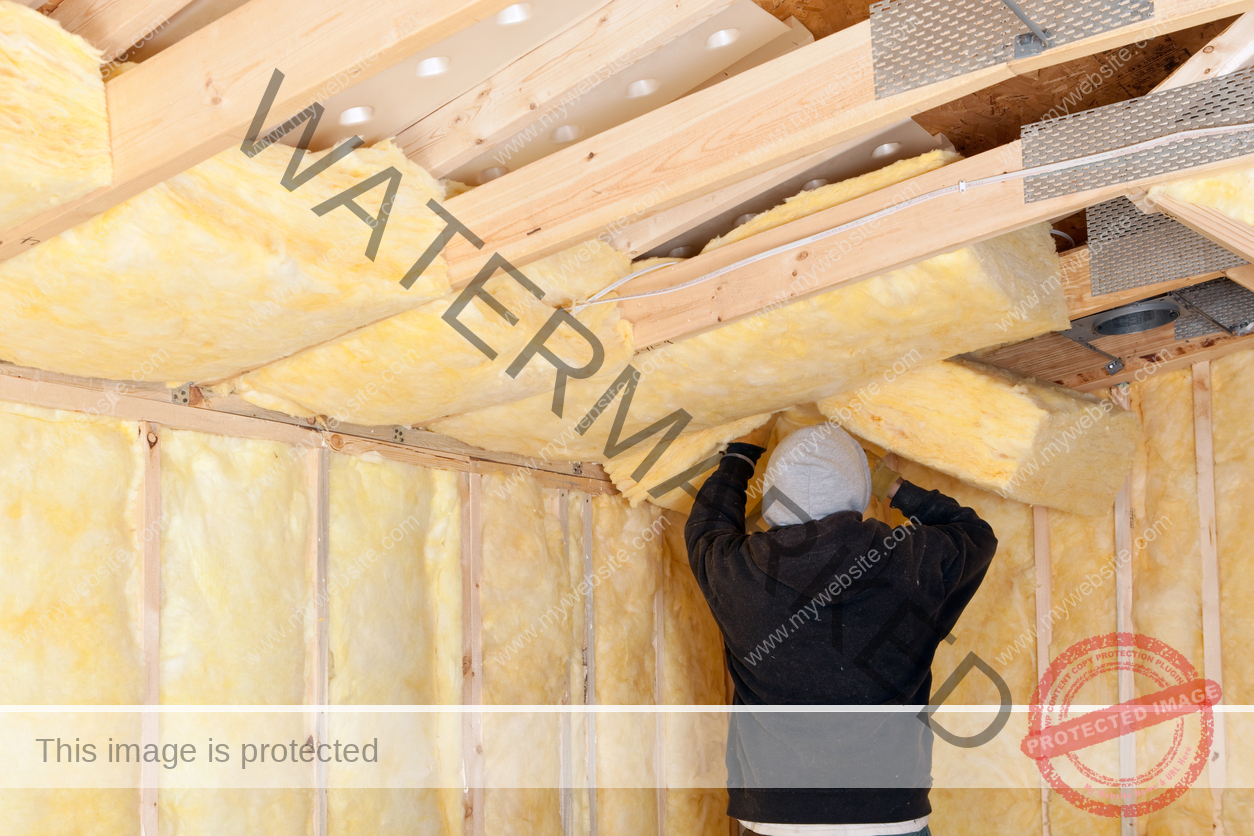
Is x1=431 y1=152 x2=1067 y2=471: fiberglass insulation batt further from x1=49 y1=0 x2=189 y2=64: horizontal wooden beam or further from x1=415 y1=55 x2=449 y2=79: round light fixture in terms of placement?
x1=49 y1=0 x2=189 y2=64: horizontal wooden beam

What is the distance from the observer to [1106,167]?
7.07 ft

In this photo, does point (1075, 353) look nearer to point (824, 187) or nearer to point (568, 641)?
point (824, 187)

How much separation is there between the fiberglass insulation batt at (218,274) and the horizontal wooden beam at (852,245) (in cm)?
76

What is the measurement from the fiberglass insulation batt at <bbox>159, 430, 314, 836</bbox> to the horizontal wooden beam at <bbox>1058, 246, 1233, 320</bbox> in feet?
7.56

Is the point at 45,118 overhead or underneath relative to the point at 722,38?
underneath

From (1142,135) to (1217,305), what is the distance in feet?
5.09

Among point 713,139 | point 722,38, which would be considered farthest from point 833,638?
point 722,38

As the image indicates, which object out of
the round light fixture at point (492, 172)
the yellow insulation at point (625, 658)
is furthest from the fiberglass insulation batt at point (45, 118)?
the yellow insulation at point (625, 658)

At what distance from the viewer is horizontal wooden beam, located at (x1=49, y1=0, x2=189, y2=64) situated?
5.64 feet

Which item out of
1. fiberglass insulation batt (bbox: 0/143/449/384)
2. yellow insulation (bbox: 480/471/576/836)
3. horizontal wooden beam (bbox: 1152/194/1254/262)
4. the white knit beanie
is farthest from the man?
fiberglass insulation batt (bbox: 0/143/449/384)

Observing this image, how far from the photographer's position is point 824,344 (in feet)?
9.71

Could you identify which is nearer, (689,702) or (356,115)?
(356,115)

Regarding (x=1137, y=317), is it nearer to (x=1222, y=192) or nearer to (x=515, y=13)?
(x=1222, y=192)

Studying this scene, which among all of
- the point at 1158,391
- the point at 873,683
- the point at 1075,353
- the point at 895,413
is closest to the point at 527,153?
the point at 895,413
